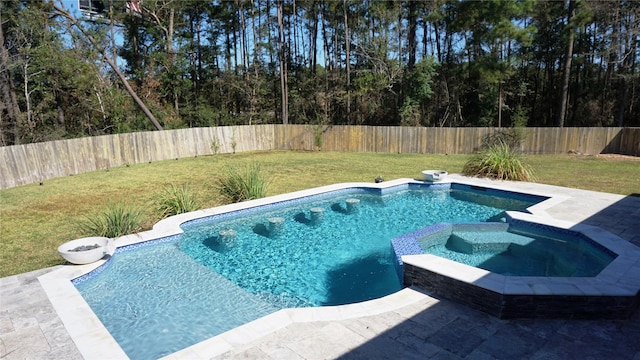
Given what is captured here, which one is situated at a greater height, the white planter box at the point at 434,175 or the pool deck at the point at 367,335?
the white planter box at the point at 434,175

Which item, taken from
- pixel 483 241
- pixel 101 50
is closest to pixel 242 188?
pixel 483 241

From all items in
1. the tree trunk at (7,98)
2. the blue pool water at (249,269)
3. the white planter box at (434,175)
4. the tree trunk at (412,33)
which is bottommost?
the blue pool water at (249,269)

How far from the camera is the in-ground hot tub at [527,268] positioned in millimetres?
3178

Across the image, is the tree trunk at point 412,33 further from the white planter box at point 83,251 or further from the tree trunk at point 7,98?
the white planter box at point 83,251

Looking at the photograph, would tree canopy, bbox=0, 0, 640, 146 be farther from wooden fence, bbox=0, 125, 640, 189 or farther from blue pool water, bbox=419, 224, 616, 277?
blue pool water, bbox=419, 224, 616, 277

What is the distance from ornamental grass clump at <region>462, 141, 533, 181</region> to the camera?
8875mm

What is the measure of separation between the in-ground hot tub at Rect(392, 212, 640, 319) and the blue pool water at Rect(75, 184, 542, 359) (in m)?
0.76

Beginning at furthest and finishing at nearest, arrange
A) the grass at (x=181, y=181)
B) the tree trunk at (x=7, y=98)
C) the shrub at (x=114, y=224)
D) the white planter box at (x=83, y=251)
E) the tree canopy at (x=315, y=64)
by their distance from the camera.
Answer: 1. the tree canopy at (x=315, y=64)
2. the tree trunk at (x=7, y=98)
3. the grass at (x=181, y=181)
4. the shrub at (x=114, y=224)
5. the white planter box at (x=83, y=251)

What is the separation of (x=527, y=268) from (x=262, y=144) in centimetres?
1295

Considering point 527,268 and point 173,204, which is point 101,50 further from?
point 527,268

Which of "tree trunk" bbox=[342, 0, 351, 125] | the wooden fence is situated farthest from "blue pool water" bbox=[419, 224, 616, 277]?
"tree trunk" bbox=[342, 0, 351, 125]

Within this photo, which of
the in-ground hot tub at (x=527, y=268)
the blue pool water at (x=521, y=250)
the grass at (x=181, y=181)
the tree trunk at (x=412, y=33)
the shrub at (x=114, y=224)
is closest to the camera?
the in-ground hot tub at (x=527, y=268)

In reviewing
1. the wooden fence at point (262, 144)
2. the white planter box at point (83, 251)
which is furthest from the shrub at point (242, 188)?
the wooden fence at point (262, 144)

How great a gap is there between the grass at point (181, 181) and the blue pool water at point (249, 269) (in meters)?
1.00
